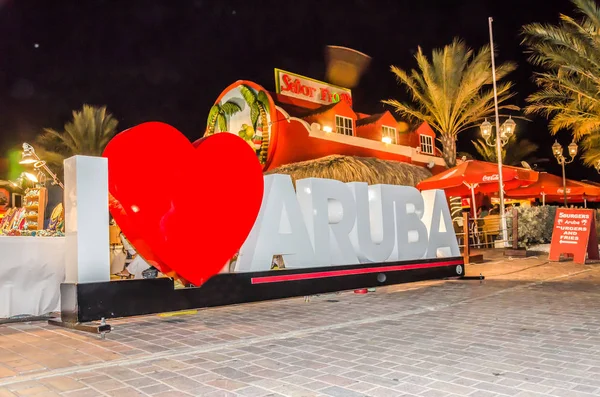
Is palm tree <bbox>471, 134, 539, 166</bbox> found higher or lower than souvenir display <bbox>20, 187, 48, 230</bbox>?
higher

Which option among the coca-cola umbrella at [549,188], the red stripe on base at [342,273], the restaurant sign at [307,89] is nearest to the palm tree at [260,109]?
the restaurant sign at [307,89]

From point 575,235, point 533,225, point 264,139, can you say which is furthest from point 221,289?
point 264,139

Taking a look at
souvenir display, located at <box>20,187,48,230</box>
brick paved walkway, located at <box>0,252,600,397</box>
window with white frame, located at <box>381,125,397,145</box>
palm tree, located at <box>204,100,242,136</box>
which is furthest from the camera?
window with white frame, located at <box>381,125,397,145</box>

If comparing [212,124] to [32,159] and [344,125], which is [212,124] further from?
[32,159]

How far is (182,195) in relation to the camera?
20.3 ft

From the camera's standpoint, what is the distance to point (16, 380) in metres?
3.96

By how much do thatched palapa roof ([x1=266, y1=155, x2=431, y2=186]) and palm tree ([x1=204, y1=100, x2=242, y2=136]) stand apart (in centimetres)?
488

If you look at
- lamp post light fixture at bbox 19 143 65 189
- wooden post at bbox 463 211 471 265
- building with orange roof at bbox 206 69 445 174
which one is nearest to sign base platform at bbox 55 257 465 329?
wooden post at bbox 463 211 471 265

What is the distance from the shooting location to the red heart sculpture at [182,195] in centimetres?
592

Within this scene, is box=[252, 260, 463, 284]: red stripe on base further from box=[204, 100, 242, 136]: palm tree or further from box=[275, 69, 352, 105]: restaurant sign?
box=[204, 100, 242, 136]: palm tree

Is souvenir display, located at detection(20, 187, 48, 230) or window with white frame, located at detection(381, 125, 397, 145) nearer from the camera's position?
souvenir display, located at detection(20, 187, 48, 230)

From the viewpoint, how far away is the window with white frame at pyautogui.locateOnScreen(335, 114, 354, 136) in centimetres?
2366

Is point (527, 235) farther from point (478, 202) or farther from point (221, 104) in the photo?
point (221, 104)

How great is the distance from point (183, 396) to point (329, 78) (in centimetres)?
2931
